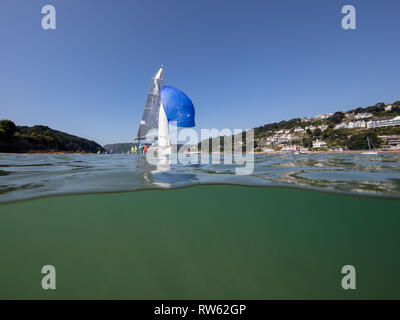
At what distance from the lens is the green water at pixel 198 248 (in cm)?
138

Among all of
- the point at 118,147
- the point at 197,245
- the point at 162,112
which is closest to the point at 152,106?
the point at 162,112

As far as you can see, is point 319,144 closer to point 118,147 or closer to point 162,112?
point 162,112

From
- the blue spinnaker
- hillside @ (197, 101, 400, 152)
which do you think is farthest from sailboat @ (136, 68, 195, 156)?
hillside @ (197, 101, 400, 152)

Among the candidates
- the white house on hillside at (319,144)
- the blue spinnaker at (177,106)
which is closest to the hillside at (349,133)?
the white house on hillside at (319,144)

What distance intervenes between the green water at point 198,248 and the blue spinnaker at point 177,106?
70.9ft

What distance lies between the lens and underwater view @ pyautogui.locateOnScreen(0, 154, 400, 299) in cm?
139

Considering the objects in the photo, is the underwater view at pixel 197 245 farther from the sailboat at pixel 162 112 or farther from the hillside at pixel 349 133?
the hillside at pixel 349 133

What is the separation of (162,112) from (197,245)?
923 inches

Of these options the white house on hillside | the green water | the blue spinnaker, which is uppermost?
the blue spinnaker

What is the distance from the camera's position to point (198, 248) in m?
1.89

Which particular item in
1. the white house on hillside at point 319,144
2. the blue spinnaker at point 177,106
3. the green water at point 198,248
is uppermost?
the blue spinnaker at point 177,106

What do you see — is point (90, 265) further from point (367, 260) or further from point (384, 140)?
point (384, 140)

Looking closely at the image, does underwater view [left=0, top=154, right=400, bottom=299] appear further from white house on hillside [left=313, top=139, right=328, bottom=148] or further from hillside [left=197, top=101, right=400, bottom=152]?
white house on hillside [left=313, top=139, right=328, bottom=148]
